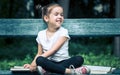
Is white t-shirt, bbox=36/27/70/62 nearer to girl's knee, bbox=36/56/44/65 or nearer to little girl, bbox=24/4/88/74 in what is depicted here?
little girl, bbox=24/4/88/74

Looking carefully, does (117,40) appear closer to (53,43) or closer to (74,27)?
(74,27)

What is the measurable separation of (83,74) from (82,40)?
333 inches

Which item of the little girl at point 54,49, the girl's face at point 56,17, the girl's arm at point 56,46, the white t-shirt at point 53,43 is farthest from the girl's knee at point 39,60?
the girl's face at point 56,17

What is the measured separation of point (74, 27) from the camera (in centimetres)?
520

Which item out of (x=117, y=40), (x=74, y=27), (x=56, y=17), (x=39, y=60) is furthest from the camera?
(x=117, y=40)

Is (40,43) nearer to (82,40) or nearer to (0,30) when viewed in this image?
(0,30)

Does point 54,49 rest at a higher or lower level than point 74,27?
lower

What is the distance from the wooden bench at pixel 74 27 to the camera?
5184 millimetres

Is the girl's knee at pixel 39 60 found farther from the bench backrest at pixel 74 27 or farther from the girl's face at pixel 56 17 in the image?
the bench backrest at pixel 74 27

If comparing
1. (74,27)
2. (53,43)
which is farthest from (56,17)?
(74,27)

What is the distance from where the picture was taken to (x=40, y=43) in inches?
186

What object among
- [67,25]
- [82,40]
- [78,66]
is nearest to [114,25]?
[67,25]

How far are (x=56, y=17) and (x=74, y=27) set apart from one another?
21.4 inches

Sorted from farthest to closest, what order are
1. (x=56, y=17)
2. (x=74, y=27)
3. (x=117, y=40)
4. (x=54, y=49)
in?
1. (x=117, y=40)
2. (x=74, y=27)
3. (x=56, y=17)
4. (x=54, y=49)
